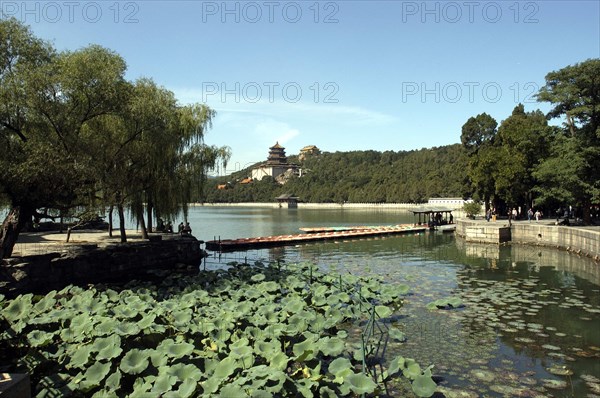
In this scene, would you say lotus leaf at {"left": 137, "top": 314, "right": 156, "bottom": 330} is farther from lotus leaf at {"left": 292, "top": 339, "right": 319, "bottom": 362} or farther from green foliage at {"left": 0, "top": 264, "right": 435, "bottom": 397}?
lotus leaf at {"left": 292, "top": 339, "right": 319, "bottom": 362}

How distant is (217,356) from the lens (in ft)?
22.9

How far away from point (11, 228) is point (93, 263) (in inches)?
128

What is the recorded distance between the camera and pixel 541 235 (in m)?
26.5

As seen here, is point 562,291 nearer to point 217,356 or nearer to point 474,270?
point 474,270

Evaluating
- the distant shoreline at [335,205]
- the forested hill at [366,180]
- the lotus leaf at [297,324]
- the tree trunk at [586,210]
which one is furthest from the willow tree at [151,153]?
the distant shoreline at [335,205]

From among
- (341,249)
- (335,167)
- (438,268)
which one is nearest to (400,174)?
(335,167)

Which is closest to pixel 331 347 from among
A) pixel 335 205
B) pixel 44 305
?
pixel 44 305

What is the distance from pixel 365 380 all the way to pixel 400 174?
102471mm

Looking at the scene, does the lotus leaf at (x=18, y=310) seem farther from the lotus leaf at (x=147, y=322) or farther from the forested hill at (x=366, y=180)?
the forested hill at (x=366, y=180)

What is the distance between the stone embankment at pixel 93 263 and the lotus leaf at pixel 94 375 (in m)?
7.88

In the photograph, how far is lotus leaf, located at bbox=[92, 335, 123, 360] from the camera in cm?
641

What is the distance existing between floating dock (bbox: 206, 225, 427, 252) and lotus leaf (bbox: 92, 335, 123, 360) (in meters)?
18.9

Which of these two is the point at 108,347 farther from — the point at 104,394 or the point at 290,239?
the point at 290,239

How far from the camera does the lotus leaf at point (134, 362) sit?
19.7ft
